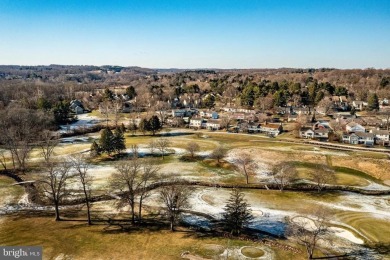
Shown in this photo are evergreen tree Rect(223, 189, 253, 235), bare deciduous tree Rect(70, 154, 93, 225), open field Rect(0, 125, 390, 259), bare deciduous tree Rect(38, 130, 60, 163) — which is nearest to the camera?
open field Rect(0, 125, 390, 259)

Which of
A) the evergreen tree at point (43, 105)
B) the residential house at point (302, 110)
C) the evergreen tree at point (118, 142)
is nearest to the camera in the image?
the evergreen tree at point (118, 142)

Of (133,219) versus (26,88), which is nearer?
(133,219)

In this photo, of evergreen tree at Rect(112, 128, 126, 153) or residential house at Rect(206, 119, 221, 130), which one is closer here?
evergreen tree at Rect(112, 128, 126, 153)

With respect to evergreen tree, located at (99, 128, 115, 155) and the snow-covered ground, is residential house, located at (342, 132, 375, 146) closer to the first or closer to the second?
evergreen tree, located at (99, 128, 115, 155)

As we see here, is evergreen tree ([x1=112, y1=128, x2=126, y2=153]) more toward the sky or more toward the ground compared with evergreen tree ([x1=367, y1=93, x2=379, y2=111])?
more toward the ground

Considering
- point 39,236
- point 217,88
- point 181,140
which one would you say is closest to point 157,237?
point 39,236

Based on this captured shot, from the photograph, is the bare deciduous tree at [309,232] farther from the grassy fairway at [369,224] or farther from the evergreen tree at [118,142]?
the evergreen tree at [118,142]

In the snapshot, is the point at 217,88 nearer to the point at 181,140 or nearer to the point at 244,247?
the point at 181,140

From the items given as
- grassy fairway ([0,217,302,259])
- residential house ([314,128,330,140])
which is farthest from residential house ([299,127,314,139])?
grassy fairway ([0,217,302,259])

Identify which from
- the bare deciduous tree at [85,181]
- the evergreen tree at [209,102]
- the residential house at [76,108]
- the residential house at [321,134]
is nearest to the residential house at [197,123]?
the evergreen tree at [209,102]
